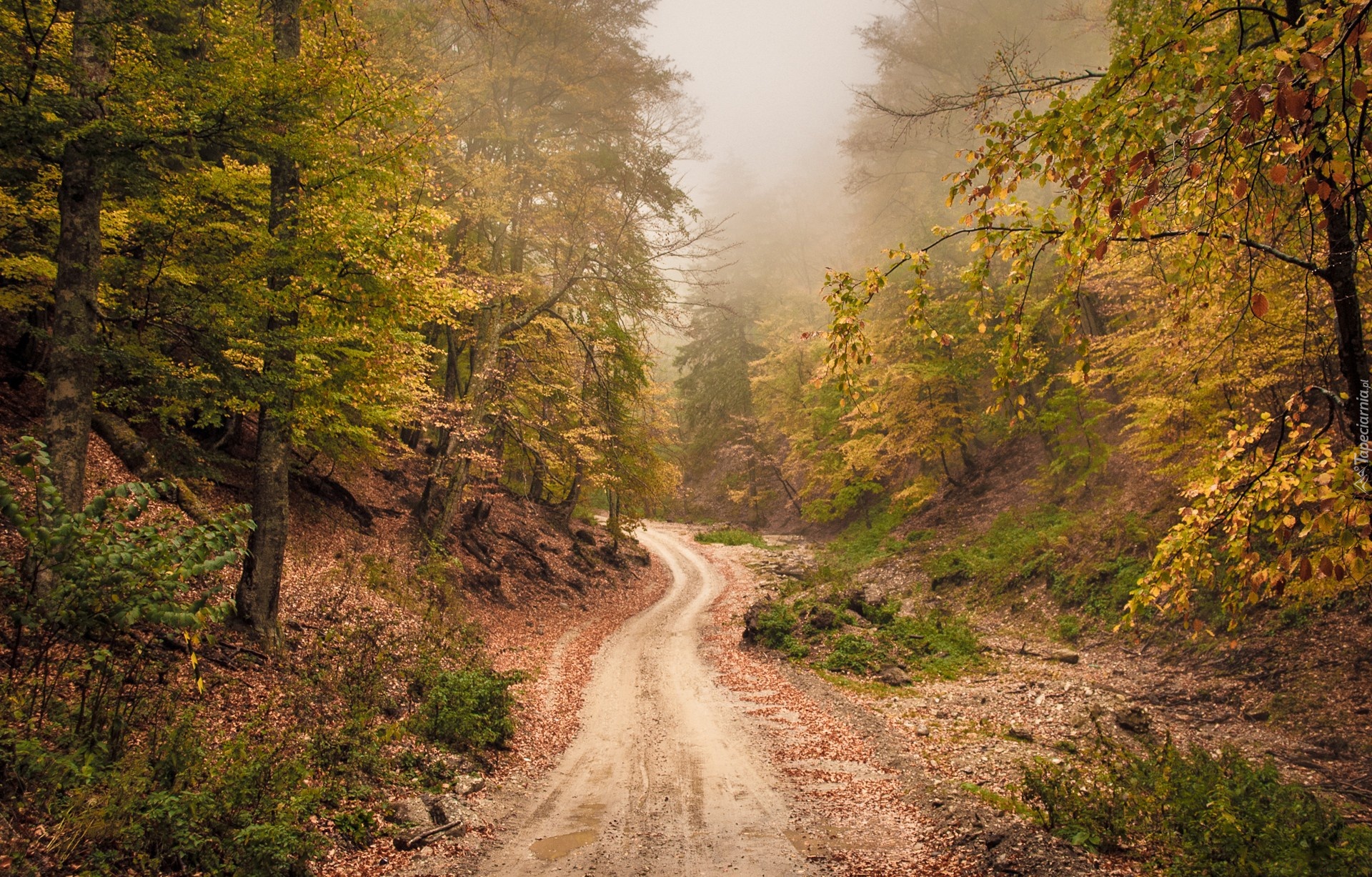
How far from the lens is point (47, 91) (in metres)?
6.60

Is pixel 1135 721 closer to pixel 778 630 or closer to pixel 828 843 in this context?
pixel 828 843

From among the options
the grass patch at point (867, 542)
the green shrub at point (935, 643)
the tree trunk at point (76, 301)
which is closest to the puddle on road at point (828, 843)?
the green shrub at point (935, 643)

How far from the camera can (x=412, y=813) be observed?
6855mm

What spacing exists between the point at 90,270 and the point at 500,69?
1484cm

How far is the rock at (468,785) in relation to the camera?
25.6 feet

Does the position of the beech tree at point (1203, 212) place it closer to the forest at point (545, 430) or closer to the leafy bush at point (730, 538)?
the forest at point (545, 430)

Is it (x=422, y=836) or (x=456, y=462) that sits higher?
(x=456, y=462)

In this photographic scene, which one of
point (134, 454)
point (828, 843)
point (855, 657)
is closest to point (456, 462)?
point (134, 454)

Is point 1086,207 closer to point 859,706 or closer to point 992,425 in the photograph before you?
point 859,706

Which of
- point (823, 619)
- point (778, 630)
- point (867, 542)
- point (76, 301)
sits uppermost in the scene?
point (76, 301)

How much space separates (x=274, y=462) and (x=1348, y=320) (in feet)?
Result: 38.4

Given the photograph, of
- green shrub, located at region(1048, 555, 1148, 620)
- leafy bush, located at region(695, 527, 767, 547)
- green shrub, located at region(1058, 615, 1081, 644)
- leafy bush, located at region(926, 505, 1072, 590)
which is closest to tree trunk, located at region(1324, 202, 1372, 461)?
green shrub, located at region(1048, 555, 1148, 620)

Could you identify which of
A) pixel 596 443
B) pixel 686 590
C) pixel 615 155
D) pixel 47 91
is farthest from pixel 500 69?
pixel 686 590

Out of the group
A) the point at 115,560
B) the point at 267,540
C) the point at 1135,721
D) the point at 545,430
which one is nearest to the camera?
the point at 115,560
